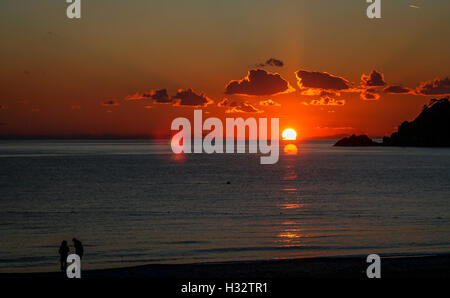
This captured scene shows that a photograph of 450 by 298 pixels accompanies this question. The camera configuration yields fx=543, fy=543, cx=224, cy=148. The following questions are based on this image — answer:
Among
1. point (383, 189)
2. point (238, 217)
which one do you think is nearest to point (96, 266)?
point (238, 217)

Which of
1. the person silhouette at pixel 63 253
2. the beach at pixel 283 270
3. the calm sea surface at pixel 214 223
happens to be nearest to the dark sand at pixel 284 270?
the beach at pixel 283 270

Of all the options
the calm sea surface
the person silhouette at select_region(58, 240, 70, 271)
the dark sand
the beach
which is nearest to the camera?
the beach

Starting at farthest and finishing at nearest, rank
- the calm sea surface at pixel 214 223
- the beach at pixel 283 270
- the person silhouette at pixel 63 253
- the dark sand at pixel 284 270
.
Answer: the calm sea surface at pixel 214 223, the person silhouette at pixel 63 253, the dark sand at pixel 284 270, the beach at pixel 283 270

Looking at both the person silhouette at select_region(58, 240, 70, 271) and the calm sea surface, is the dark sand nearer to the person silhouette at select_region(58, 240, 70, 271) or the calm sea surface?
the person silhouette at select_region(58, 240, 70, 271)

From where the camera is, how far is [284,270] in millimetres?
26891

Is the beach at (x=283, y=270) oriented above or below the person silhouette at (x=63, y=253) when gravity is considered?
below

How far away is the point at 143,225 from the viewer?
47344 millimetres

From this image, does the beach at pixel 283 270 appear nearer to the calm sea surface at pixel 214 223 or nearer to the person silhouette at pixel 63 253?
the person silhouette at pixel 63 253

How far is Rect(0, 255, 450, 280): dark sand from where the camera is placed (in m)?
25.2

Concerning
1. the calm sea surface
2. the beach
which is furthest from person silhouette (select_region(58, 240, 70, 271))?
the calm sea surface

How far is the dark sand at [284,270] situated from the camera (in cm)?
2519

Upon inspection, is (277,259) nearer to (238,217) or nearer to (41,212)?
(238,217)
